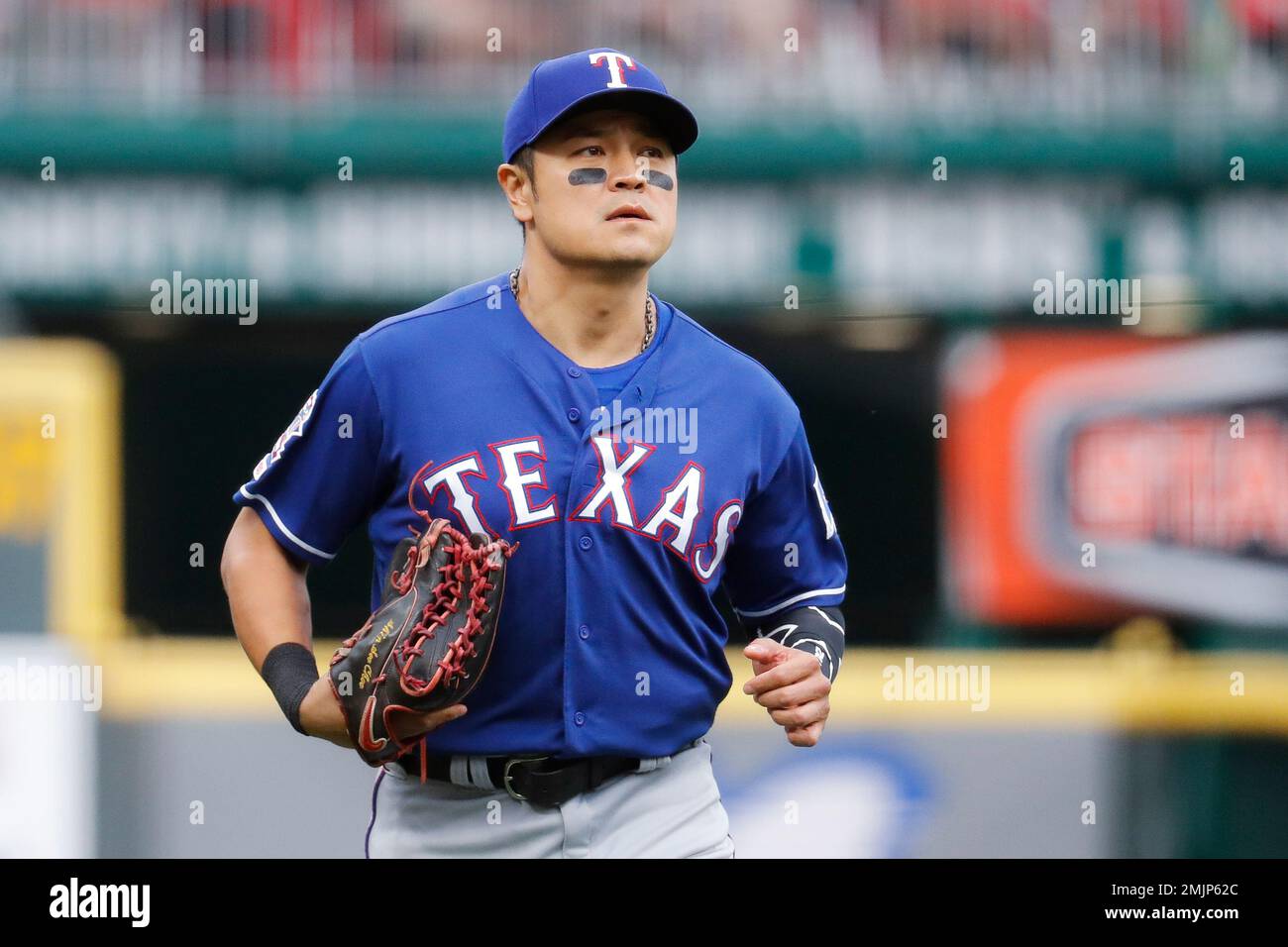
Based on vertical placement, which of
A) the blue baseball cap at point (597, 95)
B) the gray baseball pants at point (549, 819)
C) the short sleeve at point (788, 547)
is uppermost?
the blue baseball cap at point (597, 95)

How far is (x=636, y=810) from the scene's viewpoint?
269 cm

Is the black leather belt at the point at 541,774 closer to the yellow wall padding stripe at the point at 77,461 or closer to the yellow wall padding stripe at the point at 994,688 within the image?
the yellow wall padding stripe at the point at 994,688

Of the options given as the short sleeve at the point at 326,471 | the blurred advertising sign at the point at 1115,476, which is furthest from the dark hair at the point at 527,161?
the blurred advertising sign at the point at 1115,476

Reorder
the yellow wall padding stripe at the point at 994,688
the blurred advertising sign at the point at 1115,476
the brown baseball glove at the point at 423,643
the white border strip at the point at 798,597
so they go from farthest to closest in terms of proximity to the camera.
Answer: the blurred advertising sign at the point at 1115,476 → the yellow wall padding stripe at the point at 994,688 → the white border strip at the point at 798,597 → the brown baseball glove at the point at 423,643

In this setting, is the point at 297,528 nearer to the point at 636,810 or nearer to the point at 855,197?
the point at 636,810

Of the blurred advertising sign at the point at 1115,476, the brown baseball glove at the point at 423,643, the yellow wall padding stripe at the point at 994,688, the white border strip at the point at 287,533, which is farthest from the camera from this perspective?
the blurred advertising sign at the point at 1115,476

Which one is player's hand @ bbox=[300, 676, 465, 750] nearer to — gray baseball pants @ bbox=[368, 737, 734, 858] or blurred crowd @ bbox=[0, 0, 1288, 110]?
gray baseball pants @ bbox=[368, 737, 734, 858]

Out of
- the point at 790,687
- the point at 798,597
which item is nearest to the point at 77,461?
the point at 798,597

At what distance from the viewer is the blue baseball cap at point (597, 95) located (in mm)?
2658

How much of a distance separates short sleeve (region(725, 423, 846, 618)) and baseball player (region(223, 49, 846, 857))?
3cm

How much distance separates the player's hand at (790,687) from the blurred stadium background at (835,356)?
2.86m

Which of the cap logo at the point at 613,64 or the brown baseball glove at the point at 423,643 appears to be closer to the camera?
the brown baseball glove at the point at 423,643
